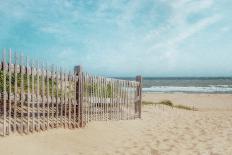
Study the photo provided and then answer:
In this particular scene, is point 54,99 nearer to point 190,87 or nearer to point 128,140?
point 128,140

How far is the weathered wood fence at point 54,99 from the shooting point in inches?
327

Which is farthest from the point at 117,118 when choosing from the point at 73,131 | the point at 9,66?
the point at 9,66

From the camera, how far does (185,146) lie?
9.96 m

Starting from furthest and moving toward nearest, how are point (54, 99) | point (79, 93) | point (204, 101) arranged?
1. point (204, 101)
2. point (79, 93)
3. point (54, 99)

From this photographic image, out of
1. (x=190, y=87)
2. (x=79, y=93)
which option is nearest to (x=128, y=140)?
(x=79, y=93)

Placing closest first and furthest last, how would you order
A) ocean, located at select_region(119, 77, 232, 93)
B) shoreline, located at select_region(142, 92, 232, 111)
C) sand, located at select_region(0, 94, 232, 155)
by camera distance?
1. sand, located at select_region(0, 94, 232, 155)
2. shoreline, located at select_region(142, 92, 232, 111)
3. ocean, located at select_region(119, 77, 232, 93)

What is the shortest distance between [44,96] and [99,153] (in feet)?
6.39

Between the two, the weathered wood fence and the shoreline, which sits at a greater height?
the weathered wood fence

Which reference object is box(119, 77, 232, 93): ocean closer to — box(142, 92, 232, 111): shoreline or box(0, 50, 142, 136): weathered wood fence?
box(142, 92, 232, 111): shoreline

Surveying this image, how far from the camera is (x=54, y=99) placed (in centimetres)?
978

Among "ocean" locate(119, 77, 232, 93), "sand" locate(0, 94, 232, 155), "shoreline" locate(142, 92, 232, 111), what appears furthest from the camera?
"ocean" locate(119, 77, 232, 93)

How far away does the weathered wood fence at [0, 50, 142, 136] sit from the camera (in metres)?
8.31

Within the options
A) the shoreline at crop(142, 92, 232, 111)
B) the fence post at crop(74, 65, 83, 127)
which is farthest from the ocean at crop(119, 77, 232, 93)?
the fence post at crop(74, 65, 83, 127)

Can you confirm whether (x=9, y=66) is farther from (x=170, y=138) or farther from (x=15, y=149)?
(x=170, y=138)
